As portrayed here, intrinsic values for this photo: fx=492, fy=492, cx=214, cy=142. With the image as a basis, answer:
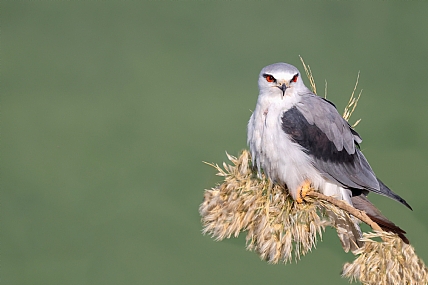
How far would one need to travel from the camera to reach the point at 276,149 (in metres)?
3.42

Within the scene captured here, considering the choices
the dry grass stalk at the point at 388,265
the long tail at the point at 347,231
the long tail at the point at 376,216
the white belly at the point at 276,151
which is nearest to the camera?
the dry grass stalk at the point at 388,265

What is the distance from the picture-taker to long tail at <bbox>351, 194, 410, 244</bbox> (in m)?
2.54

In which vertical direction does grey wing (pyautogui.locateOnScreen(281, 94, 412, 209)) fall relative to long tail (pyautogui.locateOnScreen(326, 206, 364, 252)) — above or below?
above

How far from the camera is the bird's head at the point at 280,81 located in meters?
3.42

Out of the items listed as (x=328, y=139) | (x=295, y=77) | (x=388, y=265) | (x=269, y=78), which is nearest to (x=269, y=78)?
(x=269, y=78)

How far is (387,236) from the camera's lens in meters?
2.38

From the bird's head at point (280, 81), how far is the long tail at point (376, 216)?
917 mm

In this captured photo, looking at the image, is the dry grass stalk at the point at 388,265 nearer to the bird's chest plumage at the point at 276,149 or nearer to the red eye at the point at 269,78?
the bird's chest plumage at the point at 276,149

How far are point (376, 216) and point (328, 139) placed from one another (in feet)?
2.42

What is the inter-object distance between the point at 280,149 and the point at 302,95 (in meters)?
0.47

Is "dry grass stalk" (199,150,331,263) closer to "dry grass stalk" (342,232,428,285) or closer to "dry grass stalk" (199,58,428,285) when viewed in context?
"dry grass stalk" (199,58,428,285)

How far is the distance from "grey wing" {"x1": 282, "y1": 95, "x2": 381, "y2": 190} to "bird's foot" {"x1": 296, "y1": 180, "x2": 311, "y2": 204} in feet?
0.70

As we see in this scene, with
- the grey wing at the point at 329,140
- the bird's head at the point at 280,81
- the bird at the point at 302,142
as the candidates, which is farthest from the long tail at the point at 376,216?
the bird's head at the point at 280,81

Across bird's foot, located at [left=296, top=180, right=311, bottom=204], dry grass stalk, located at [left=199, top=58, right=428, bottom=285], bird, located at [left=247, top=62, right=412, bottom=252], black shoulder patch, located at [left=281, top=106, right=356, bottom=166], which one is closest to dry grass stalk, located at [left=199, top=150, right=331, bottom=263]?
dry grass stalk, located at [left=199, top=58, right=428, bottom=285]
